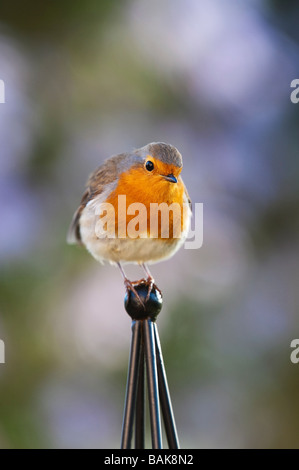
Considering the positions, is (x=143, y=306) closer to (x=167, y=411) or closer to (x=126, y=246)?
(x=167, y=411)

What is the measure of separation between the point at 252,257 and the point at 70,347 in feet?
3.27

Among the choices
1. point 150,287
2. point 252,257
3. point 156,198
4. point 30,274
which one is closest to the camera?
point 150,287

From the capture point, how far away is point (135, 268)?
256 cm

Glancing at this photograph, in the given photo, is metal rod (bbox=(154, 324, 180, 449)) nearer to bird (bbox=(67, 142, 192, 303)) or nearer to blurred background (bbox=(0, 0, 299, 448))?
bird (bbox=(67, 142, 192, 303))

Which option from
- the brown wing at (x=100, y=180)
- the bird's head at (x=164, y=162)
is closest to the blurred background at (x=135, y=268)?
the brown wing at (x=100, y=180)

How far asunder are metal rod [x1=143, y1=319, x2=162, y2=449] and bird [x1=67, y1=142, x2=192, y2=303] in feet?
0.98

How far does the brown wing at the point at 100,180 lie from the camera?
164cm

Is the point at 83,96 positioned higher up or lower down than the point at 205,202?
higher up

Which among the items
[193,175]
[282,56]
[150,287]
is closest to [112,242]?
[150,287]

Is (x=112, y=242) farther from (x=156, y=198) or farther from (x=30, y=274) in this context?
(x=30, y=274)

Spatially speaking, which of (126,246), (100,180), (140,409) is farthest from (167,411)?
(100,180)

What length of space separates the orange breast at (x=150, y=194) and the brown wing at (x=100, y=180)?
12cm

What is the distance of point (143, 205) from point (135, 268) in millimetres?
1195

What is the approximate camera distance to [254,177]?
272 cm
